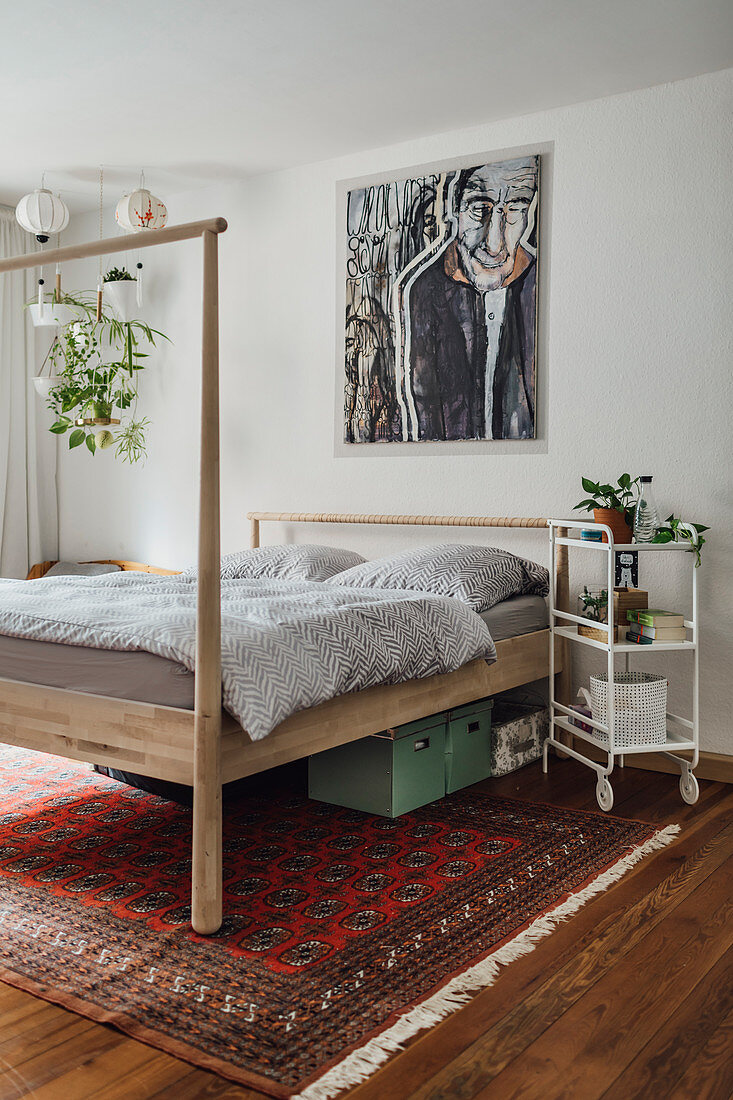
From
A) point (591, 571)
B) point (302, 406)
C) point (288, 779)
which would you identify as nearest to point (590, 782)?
point (591, 571)

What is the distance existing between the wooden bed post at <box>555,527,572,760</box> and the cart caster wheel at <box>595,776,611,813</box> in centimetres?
52

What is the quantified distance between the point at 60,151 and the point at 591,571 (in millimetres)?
2823

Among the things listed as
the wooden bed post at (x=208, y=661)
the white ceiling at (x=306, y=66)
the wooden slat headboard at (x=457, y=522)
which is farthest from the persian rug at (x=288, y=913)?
the white ceiling at (x=306, y=66)

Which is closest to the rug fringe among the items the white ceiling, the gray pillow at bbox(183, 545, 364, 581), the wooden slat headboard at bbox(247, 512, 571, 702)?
the wooden slat headboard at bbox(247, 512, 571, 702)

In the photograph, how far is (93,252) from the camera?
2102mm

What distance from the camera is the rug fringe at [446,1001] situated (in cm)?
152

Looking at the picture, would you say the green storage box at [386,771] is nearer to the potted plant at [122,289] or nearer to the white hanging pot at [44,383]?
the white hanging pot at [44,383]

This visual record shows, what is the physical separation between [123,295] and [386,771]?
283cm

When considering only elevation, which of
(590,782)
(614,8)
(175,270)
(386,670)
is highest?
(614,8)

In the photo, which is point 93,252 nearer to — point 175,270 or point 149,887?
point 149,887

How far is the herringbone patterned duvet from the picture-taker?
2117 mm

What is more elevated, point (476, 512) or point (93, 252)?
point (93, 252)

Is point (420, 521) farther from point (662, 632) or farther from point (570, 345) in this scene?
point (662, 632)

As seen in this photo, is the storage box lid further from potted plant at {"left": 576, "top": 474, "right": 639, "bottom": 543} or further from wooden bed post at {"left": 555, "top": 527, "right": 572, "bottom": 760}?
potted plant at {"left": 576, "top": 474, "right": 639, "bottom": 543}
